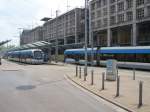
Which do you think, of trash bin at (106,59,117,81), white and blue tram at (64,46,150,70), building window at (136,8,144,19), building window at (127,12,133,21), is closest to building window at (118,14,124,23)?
building window at (127,12,133,21)

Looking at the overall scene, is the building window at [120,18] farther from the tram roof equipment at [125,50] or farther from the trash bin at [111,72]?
the trash bin at [111,72]

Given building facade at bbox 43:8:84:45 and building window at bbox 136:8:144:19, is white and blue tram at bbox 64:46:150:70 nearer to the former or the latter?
building window at bbox 136:8:144:19

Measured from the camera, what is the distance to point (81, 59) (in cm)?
5131

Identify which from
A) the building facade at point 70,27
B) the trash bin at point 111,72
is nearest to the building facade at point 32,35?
the building facade at point 70,27

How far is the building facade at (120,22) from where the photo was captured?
203 feet

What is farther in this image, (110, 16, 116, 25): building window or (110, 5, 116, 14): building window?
(110, 5, 116, 14): building window

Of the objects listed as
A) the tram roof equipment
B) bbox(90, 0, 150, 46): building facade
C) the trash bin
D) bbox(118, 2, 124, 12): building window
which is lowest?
the trash bin

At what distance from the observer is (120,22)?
224 feet

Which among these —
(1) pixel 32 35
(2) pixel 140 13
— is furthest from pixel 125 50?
(1) pixel 32 35

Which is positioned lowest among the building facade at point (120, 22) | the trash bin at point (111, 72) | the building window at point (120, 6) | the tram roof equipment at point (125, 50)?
the trash bin at point (111, 72)

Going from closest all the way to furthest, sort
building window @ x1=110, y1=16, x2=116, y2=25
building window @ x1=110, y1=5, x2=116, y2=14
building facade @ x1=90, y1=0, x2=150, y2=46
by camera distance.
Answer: building facade @ x1=90, y1=0, x2=150, y2=46
building window @ x1=110, y1=16, x2=116, y2=25
building window @ x1=110, y1=5, x2=116, y2=14

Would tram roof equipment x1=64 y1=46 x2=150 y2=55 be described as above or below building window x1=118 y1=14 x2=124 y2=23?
below

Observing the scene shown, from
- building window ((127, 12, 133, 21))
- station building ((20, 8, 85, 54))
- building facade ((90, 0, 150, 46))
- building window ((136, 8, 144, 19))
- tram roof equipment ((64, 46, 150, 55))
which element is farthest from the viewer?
station building ((20, 8, 85, 54))

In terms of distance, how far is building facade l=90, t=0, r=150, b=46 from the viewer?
203ft
